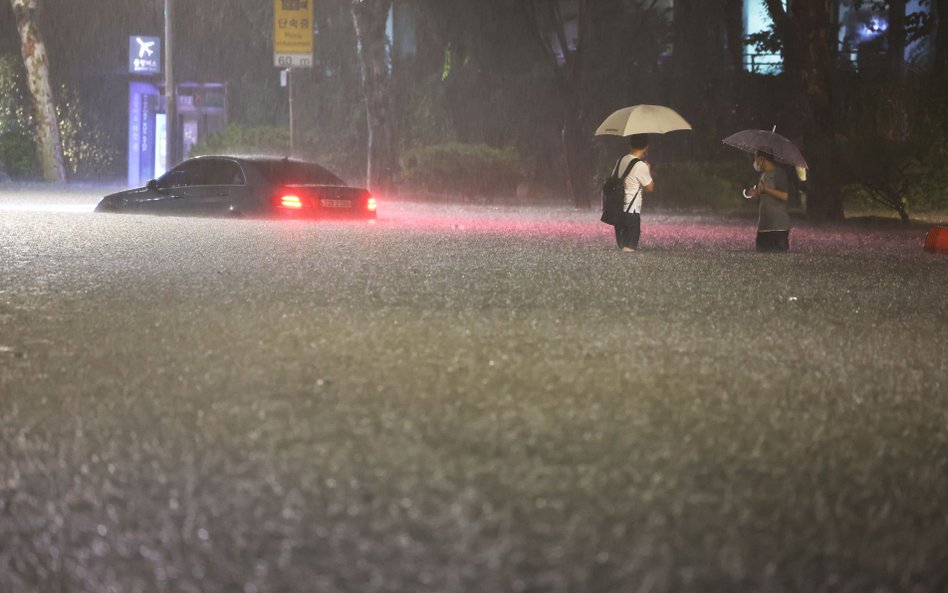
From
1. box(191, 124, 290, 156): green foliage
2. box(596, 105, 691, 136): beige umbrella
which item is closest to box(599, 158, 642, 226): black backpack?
box(596, 105, 691, 136): beige umbrella

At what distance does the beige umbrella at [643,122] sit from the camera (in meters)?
19.0

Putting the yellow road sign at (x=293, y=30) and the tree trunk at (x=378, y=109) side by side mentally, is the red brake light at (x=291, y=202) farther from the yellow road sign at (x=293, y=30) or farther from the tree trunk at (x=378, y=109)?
the tree trunk at (x=378, y=109)

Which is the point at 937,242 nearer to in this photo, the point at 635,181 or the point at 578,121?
the point at 635,181

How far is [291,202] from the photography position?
25.1m

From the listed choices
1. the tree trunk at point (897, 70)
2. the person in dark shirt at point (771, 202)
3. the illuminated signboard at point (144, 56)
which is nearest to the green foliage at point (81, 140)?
the illuminated signboard at point (144, 56)

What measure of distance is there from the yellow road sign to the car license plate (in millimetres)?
7973

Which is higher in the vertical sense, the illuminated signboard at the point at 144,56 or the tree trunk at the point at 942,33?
the illuminated signboard at the point at 144,56

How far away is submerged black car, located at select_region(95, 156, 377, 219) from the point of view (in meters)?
25.2

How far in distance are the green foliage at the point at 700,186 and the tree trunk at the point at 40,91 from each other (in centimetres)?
2463

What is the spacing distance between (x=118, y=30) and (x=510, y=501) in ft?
192

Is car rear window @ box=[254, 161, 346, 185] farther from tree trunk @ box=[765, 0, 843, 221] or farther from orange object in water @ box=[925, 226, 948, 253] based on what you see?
orange object in water @ box=[925, 226, 948, 253]

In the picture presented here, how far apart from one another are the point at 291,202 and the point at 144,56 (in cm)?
2684

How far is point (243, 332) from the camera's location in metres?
9.84

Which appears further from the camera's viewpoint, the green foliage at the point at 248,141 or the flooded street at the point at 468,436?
the green foliage at the point at 248,141
